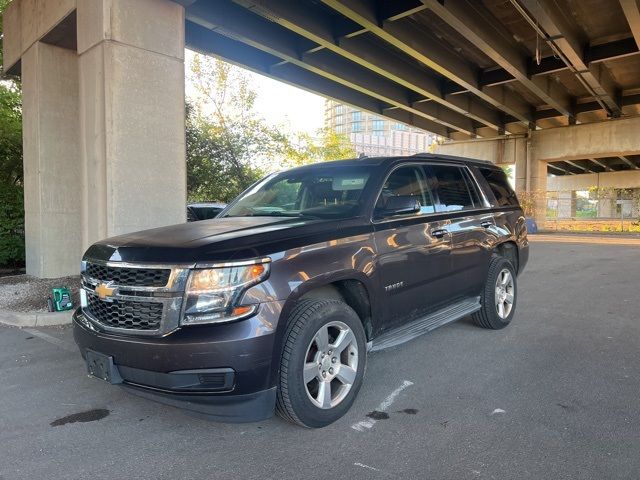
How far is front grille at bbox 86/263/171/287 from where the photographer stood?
286cm

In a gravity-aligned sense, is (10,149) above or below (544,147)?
below

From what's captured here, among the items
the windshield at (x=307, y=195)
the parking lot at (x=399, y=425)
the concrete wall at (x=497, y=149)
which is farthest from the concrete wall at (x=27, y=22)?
the concrete wall at (x=497, y=149)

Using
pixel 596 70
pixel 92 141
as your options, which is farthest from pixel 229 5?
pixel 596 70

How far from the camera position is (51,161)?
8.86 metres

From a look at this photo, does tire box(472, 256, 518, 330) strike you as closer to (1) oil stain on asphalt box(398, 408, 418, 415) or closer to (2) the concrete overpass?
(1) oil stain on asphalt box(398, 408, 418, 415)

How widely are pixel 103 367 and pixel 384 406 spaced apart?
6.45 ft

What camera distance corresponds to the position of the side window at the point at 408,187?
410 centimetres

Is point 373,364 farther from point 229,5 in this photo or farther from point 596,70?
point 596,70

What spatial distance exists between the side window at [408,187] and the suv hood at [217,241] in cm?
60

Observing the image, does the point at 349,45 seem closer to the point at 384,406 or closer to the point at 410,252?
the point at 410,252

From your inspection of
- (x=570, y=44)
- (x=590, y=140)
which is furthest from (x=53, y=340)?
(x=590, y=140)

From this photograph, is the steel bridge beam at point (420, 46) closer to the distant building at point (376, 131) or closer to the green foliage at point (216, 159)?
the green foliage at point (216, 159)

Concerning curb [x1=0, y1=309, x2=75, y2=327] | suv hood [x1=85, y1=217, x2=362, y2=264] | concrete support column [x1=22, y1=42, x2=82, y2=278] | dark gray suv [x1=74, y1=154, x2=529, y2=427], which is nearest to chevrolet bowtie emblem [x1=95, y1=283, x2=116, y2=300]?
dark gray suv [x1=74, y1=154, x2=529, y2=427]

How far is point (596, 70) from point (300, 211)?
18.3m
